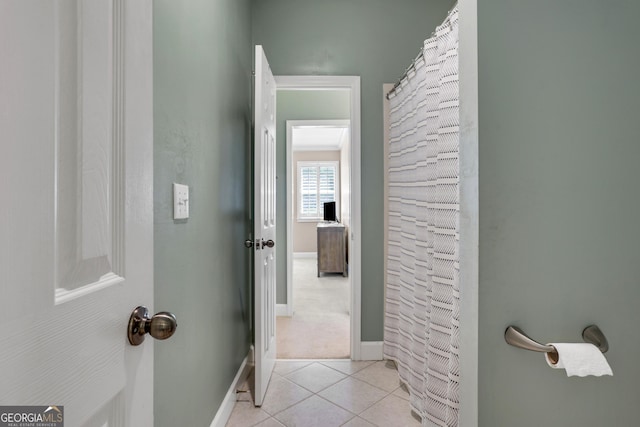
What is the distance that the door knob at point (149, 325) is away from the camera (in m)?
0.57

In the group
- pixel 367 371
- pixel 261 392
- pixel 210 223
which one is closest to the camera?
pixel 210 223

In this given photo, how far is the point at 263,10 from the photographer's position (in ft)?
8.23

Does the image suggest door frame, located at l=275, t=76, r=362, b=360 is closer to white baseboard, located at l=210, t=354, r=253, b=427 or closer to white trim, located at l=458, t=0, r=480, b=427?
white baseboard, located at l=210, t=354, r=253, b=427

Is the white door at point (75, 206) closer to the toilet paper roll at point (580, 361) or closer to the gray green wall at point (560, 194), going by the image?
the gray green wall at point (560, 194)

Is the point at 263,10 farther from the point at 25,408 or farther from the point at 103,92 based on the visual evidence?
the point at 25,408

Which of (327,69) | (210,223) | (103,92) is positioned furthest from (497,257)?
(327,69)

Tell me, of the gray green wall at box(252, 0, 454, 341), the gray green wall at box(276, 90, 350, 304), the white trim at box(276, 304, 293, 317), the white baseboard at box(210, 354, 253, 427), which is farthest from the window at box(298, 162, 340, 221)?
the white baseboard at box(210, 354, 253, 427)

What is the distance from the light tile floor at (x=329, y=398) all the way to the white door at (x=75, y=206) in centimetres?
139

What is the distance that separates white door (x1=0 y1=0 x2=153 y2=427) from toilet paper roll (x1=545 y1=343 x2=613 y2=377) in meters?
0.86

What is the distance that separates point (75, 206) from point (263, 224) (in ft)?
5.16

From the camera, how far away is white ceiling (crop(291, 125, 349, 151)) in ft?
19.4

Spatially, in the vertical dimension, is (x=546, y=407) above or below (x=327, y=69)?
below

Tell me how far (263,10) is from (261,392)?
272 centimetres

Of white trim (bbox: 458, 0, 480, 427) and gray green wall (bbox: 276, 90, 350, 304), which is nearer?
white trim (bbox: 458, 0, 480, 427)
